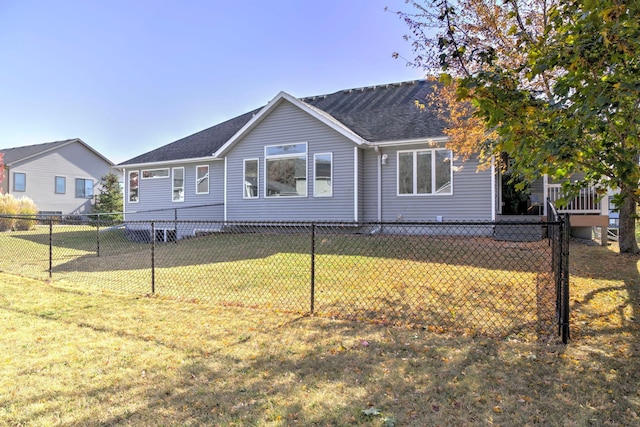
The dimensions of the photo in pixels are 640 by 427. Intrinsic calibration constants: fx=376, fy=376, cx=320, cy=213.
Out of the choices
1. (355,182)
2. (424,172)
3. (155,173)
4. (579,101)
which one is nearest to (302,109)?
(355,182)

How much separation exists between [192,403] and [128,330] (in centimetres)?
205

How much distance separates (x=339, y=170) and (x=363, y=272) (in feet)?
19.2

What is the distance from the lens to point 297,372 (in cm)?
313

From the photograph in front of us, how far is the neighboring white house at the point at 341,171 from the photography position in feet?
38.3

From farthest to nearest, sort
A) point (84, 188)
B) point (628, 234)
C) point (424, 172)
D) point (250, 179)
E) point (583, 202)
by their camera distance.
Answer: point (84, 188)
point (250, 179)
point (424, 172)
point (583, 202)
point (628, 234)

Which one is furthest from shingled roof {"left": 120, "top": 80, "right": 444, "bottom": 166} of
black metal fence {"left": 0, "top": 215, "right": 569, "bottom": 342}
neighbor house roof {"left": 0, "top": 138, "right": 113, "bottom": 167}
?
neighbor house roof {"left": 0, "top": 138, "right": 113, "bottom": 167}

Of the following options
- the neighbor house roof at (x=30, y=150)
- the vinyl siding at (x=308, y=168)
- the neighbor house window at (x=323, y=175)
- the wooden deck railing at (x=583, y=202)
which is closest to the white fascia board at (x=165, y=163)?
the vinyl siding at (x=308, y=168)

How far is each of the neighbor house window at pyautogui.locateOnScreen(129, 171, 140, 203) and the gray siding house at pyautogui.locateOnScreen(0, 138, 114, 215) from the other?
1375cm

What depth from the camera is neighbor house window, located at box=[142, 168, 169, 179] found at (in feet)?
54.9

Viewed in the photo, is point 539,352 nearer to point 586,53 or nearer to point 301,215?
point 586,53

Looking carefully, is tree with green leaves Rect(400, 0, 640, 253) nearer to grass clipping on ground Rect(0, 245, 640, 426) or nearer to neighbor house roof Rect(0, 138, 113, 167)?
grass clipping on ground Rect(0, 245, 640, 426)

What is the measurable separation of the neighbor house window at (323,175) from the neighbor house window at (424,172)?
2309mm

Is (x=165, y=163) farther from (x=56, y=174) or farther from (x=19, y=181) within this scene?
(x=56, y=174)

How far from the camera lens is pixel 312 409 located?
2.55m
